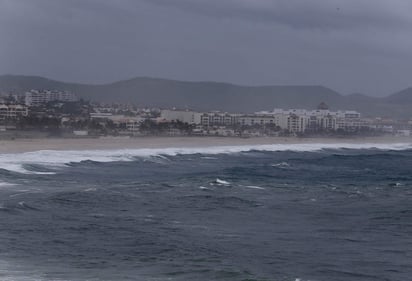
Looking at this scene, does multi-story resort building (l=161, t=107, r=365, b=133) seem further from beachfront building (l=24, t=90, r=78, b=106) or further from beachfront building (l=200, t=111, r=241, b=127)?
beachfront building (l=24, t=90, r=78, b=106)

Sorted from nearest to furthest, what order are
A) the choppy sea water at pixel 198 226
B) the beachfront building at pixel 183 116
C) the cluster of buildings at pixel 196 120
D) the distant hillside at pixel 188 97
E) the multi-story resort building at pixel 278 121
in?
the choppy sea water at pixel 198 226 → the cluster of buildings at pixel 196 120 → the multi-story resort building at pixel 278 121 → the beachfront building at pixel 183 116 → the distant hillside at pixel 188 97

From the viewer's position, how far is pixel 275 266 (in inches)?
601

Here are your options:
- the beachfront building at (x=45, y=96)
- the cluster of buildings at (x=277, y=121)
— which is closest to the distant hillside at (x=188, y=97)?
the beachfront building at (x=45, y=96)

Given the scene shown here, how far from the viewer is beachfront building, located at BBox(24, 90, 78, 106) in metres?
137

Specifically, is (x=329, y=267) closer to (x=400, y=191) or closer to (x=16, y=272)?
(x=16, y=272)

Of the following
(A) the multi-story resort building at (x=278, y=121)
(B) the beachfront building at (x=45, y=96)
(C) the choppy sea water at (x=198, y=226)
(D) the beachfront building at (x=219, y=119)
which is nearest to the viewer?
(C) the choppy sea water at (x=198, y=226)

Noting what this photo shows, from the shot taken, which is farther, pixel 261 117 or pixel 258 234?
pixel 261 117

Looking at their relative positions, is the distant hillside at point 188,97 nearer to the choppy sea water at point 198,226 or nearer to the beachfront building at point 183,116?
the beachfront building at point 183,116

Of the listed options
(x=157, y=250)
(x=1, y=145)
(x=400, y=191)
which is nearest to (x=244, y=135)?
(x=1, y=145)

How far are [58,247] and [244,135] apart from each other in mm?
84912

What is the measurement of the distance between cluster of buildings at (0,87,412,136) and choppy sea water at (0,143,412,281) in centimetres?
5577

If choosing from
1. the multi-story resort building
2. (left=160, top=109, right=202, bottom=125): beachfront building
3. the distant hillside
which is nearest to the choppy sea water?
the multi-story resort building

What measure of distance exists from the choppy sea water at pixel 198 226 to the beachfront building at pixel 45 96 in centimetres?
10254

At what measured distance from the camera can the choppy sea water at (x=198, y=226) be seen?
1490 cm
